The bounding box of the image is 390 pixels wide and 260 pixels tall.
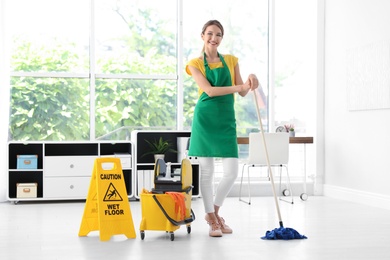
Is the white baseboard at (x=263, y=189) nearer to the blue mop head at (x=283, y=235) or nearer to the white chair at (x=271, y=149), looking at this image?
the white chair at (x=271, y=149)

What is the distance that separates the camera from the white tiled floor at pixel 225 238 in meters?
3.28

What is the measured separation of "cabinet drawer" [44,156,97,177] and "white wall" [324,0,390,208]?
253 centimetres

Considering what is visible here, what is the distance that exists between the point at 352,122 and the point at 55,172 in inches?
116

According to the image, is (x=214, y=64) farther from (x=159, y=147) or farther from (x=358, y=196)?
(x=358, y=196)

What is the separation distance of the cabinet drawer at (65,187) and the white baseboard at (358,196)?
254 centimetres

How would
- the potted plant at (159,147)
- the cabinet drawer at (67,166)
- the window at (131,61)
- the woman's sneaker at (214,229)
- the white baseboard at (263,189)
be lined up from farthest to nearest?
the white baseboard at (263,189) < the window at (131,61) < the potted plant at (159,147) < the cabinet drawer at (67,166) < the woman's sneaker at (214,229)

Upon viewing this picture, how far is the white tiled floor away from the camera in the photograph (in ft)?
10.8

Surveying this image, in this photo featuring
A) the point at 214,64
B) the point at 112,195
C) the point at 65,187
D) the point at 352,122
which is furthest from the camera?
the point at 352,122

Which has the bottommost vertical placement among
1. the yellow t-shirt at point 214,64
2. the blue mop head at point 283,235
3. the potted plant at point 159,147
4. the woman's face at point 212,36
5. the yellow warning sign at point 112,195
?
the blue mop head at point 283,235

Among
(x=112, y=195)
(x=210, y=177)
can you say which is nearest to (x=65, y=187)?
(x=112, y=195)

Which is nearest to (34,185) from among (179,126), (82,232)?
(179,126)

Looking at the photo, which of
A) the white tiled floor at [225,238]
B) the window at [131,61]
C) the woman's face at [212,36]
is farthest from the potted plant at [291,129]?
the woman's face at [212,36]

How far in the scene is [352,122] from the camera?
6.16 meters

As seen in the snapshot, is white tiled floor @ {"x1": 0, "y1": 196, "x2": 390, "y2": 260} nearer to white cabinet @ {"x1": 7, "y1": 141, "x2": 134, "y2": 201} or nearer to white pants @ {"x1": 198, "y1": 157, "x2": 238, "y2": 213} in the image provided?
white pants @ {"x1": 198, "y1": 157, "x2": 238, "y2": 213}
